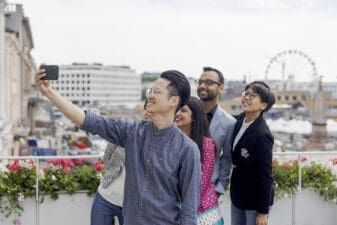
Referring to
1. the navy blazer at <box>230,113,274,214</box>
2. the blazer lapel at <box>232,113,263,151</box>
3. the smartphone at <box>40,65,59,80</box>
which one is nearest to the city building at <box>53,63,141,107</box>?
the blazer lapel at <box>232,113,263,151</box>

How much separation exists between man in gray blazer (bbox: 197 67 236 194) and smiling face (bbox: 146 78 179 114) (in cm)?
124

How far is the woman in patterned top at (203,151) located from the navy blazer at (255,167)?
0.48 m

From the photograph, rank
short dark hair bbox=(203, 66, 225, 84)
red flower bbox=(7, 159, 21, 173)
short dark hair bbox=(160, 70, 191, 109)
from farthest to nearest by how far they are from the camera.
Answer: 1. red flower bbox=(7, 159, 21, 173)
2. short dark hair bbox=(203, 66, 225, 84)
3. short dark hair bbox=(160, 70, 191, 109)

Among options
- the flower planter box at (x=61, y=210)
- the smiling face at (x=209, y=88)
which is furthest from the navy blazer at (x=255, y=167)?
the flower planter box at (x=61, y=210)

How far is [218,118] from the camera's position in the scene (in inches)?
147

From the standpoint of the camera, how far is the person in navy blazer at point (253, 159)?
11.6 feet

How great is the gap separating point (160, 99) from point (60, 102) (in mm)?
410

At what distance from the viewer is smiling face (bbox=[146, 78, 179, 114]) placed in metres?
2.42

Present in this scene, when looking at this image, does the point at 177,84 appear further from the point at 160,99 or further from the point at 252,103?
the point at 252,103

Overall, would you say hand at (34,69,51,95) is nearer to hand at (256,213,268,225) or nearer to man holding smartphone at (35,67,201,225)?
man holding smartphone at (35,67,201,225)

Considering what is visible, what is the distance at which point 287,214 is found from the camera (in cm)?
546

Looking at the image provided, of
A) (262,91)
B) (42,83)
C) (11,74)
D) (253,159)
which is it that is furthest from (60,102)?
(11,74)

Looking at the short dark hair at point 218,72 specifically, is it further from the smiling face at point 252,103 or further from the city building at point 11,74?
the city building at point 11,74

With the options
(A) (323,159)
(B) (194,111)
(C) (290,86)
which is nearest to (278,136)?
(A) (323,159)
